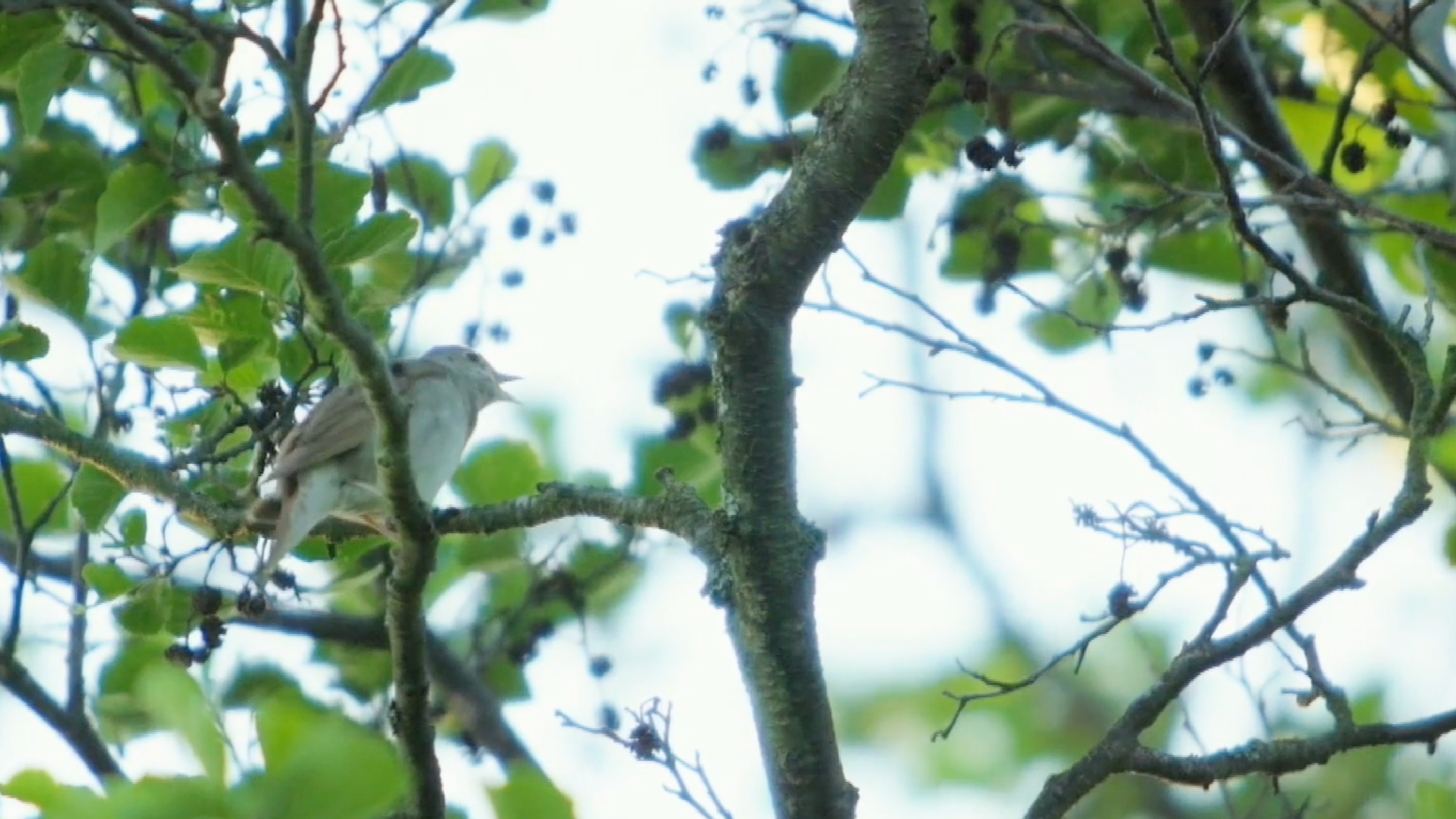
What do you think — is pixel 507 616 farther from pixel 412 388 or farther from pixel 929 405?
pixel 929 405

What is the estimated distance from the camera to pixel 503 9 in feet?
16.0

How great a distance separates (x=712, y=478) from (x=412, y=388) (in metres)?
2.14

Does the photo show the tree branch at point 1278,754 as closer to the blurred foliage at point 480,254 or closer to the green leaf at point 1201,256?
the blurred foliage at point 480,254

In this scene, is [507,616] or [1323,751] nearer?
[1323,751]

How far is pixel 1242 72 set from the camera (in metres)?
5.31

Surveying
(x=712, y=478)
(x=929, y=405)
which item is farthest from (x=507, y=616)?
(x=929, y=405)

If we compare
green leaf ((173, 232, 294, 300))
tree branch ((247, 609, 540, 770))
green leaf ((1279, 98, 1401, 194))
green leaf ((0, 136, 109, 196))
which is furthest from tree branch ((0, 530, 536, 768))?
green leaf ((1279, 98, 1401, 194))

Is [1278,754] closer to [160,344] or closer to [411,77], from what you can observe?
[411,77]

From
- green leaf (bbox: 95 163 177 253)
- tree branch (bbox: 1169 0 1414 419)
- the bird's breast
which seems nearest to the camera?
green leaf (bbox: 95 163 177 253)

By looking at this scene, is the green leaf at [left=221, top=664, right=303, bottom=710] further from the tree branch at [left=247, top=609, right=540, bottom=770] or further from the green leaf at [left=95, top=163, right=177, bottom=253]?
the green leaf at [left=95, top=163, right=177, bottom=253]

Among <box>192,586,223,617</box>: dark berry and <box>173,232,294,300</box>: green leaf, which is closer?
<box>173,232,294,300</box>: green leaf

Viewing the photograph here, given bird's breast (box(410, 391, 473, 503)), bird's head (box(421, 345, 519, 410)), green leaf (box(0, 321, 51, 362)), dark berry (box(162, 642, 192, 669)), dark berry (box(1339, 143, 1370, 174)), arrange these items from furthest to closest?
bird's head (box(421, 345, 519, 410)) → bird's breast (box(410, 391, 473, 503)) → dark berry (box(1339, 143, 1370, 174)) → dark berry (box(162, 642, 192, 669)) → green leaf (box(0, 321, 51, 362))

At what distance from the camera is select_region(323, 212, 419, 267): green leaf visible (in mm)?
3672

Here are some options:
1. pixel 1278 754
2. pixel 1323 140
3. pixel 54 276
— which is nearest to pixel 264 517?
pixel 54 276
